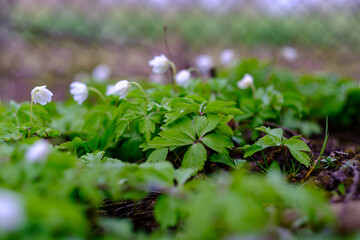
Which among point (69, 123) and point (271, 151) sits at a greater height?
point (69, 123)

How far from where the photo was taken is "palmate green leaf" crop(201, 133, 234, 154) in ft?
5.77

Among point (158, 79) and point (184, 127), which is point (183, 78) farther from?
point (158, 79)

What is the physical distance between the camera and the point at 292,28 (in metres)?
7.92

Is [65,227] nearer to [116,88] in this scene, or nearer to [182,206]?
[182,206]

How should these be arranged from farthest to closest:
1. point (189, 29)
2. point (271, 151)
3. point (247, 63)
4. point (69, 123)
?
point (189, 29)
point (247, 63)
point (69, 123)
point (271, 151)

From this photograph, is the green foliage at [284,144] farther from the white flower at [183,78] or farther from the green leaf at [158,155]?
the white flower at [183,78]

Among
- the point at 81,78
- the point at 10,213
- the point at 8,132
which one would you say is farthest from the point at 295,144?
the point at 81,78

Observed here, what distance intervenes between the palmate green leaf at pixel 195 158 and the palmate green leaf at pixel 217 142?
54mm

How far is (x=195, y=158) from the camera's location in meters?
1.72

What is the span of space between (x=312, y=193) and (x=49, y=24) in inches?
281

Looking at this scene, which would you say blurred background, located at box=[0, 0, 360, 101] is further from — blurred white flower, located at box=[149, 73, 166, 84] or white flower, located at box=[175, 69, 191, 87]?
white flower, located at box=[175, 69, 191, 87]

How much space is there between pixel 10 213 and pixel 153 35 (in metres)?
7.16

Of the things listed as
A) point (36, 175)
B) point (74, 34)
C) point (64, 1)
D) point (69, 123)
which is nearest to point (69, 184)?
point (36, 175)

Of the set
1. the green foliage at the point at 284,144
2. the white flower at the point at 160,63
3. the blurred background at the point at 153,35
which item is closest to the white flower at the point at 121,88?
the white flower at the point at 160,63
